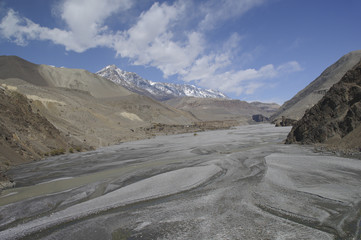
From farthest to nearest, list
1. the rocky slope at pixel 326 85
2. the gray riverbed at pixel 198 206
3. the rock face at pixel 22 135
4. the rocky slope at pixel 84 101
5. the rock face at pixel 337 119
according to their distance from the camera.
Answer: the rocky slope at pixel 326 85, the rocky slope at pixel 84 101, the rock face at pixel 22 135, the rock face at pixel 337 119, the gray riverbed at pixel 198 206

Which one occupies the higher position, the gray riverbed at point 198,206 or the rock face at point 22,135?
the rock face at point 22,135

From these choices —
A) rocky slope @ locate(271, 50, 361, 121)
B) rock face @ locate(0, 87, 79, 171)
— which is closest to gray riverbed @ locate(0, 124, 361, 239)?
rock face @ locate(0, 87, 79, 171)

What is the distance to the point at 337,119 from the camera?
1797 centimetres

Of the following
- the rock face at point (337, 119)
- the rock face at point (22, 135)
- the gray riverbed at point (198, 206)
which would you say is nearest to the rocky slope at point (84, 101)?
the rock face at point (22, 135)

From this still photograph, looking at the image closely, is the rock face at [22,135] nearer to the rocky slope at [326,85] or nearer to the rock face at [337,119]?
the rock face at [337,119]

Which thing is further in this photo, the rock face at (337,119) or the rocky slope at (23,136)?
the rocky slope at (23,136)

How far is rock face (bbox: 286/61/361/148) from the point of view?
1614 cm

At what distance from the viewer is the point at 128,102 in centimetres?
11806

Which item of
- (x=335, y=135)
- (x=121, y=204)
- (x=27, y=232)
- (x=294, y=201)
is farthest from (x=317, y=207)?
(x=335, y=135)

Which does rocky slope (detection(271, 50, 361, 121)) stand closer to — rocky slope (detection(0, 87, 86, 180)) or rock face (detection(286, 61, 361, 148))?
rock face (detection(286, 61, 361, 148))

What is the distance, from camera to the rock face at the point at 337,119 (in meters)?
16.1

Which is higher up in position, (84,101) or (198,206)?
(84,101)

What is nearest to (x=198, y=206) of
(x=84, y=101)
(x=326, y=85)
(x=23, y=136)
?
Answer: (x=23, y=136)

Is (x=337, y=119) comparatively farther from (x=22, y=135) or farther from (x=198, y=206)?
(x=22, y=135)
